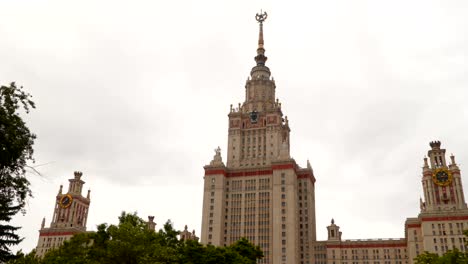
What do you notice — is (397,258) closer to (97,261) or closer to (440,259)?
(440,259)

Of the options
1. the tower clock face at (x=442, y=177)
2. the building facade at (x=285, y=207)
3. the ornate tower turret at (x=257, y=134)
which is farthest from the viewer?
the ornate tower turret at (x=257, y=134)

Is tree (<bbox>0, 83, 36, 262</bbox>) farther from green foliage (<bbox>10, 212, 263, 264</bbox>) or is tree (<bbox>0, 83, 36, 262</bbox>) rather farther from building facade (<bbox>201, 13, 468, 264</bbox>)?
building facade (<bbox>201, 13, 468, 264</bbox>)

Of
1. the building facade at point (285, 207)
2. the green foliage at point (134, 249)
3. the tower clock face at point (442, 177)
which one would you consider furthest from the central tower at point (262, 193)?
the green foliage at point (134, 249)

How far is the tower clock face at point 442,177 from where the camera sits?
6235 inches

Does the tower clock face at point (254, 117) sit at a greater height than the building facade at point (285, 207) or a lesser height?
greater

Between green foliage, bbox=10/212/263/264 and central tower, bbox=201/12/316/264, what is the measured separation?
84155 millimetres

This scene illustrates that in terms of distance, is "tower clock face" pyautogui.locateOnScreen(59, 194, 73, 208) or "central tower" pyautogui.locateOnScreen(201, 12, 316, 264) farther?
"tower clock face" pyautogui.locateOnScreen(59, 194, 73, 208)

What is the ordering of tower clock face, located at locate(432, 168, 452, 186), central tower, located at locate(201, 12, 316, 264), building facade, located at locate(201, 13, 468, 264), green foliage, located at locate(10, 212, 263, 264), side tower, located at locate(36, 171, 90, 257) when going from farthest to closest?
1. side tower, located at locate(36, 171, 90, 257)
2. central tower, located at locate(201, 12, 316, 264)
3. tower clock face, located at locate(432, 168, 452, 186)
4. building facade, located at locate(201, 13, 468, 264)
5. green foliage, located at locate(10, 212, 263, 264)

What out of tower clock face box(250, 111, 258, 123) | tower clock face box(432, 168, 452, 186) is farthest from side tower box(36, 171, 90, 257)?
tower clock face box(432, 168, 452, 186)

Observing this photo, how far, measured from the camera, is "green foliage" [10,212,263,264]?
63844 millimetres

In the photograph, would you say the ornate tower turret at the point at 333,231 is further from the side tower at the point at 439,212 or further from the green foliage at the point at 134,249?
the green foliage at the point at 134,249

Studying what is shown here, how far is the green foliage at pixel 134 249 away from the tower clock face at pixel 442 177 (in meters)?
107

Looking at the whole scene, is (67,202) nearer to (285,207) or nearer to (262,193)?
(262,193)

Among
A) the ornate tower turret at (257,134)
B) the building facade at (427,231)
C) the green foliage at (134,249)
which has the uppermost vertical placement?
the ornate tower turret at (257,134)
